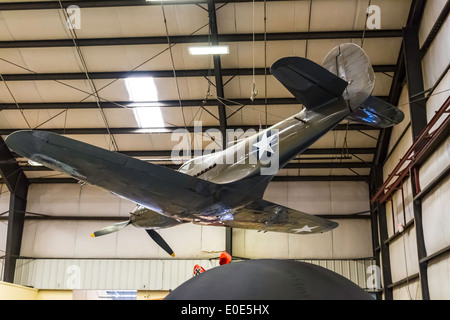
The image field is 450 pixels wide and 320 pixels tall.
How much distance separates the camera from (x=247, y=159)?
9297 mm

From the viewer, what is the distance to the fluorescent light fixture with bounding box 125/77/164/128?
2039 cm

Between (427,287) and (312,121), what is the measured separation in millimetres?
9396

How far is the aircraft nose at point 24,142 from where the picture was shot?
22.5 feet

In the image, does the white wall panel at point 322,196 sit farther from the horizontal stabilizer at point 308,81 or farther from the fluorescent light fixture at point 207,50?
the horizontal stabilizer at point 308,81

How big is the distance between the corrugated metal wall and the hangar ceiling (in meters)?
5.54

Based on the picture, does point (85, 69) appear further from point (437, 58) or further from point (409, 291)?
point (409, 291)

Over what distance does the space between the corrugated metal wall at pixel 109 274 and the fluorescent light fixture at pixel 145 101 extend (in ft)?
24.0

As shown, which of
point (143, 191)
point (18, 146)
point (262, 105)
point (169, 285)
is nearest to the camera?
point (18, 146)

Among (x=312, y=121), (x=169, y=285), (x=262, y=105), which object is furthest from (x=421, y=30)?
(x=169, y=285)

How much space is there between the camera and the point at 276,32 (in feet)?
60.2

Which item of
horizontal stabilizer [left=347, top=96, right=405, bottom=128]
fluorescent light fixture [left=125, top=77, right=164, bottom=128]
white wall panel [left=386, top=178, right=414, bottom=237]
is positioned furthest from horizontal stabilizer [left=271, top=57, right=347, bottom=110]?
fluorescent light fixture [left=125, top=77, right=164, bottom=128]

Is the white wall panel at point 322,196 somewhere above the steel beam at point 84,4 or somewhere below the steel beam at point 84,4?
below

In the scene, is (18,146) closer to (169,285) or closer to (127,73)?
(127,73)

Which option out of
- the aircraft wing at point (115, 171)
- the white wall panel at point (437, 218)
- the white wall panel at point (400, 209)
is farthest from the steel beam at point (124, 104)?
the aircraft wing at point (115, 171)
